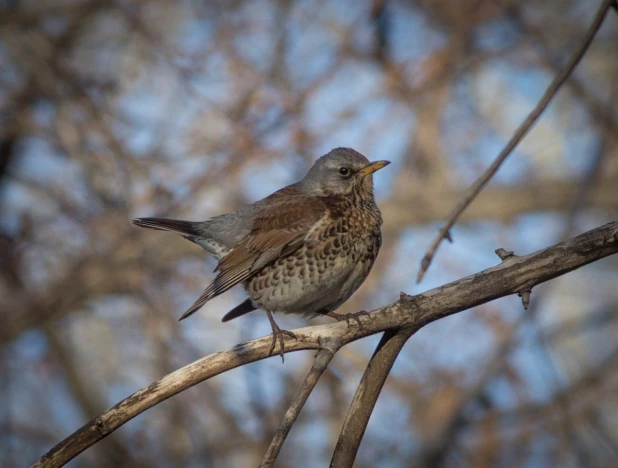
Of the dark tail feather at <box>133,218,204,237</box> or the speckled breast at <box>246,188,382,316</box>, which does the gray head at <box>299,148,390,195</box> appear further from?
the dark tail feather at <box>133,218,204,237</box>

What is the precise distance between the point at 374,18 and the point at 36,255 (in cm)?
503

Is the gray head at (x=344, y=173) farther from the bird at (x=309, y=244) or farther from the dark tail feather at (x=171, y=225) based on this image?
the dark tail feather at (x=171, y=225)

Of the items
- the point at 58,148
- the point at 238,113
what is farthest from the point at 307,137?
the point at 58,148

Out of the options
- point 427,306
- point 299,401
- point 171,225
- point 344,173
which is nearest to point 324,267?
point 344,173

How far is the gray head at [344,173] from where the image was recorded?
547cm

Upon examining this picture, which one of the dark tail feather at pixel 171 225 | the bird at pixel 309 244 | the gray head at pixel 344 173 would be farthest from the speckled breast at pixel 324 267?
the dark tail feather at pixel 171 225

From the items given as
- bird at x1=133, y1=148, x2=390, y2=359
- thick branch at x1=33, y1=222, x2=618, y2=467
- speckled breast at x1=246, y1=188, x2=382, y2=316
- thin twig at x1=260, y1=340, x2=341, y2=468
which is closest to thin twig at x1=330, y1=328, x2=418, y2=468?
thick branch at x1=33, y1=222, x2=618, y2=467

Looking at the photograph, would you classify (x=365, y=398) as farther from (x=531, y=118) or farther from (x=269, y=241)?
(x=269, y=241)

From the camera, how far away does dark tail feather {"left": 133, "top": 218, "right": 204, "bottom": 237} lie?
18.5 feet

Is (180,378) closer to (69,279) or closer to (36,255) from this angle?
(69,279)

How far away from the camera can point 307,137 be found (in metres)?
8.95

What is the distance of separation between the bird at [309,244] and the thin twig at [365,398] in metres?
1.28

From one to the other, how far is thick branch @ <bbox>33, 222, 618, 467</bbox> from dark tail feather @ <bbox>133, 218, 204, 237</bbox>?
2.32m

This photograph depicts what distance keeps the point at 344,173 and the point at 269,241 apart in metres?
0.76
